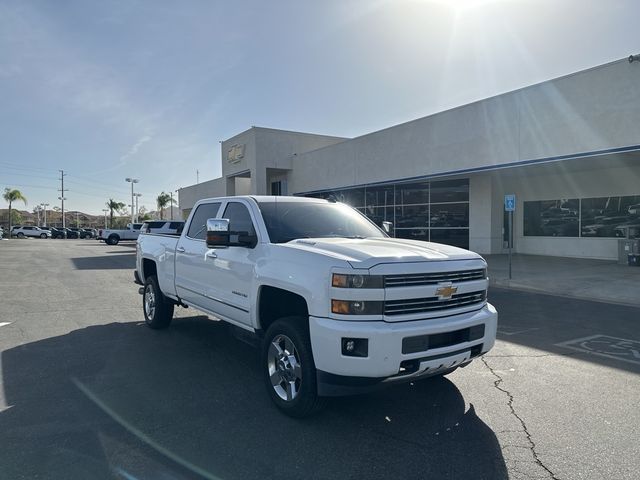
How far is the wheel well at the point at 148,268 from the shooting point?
25.0 ft

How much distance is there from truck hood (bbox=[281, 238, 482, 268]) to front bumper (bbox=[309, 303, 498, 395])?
1.65ft

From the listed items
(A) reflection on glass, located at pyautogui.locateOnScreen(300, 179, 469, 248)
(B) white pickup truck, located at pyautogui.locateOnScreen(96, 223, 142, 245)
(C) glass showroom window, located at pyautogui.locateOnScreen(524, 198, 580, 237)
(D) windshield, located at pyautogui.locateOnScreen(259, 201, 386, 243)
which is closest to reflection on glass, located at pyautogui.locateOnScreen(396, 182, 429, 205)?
(A) reflection on glass, located at pyautogui.locateOnScreen(300, 179, 469, 248)

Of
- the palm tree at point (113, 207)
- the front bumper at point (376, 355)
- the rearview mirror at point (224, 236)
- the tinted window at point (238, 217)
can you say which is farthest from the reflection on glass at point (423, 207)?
the palm tree at point (113, 207)

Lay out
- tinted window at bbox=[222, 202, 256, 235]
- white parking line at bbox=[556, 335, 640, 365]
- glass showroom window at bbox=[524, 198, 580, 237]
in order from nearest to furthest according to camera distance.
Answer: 1. tinted window at bbox=[222, 202, 256, 235]
2. white parking line at bbox=[556, 335, 640, 365]
3. glass showroom window at bbox=[524, 198, 580, 237]

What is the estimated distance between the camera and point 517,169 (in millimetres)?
17141

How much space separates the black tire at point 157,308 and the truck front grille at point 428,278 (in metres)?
Result: 4.56

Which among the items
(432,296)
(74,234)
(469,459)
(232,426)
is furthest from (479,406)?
(74,234)

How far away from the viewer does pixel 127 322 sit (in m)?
7.86

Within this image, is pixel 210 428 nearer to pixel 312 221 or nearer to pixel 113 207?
pixel 312 221

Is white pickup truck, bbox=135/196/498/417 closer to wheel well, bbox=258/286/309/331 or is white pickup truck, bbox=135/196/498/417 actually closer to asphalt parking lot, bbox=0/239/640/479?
wheel well, bbox=258/286/309/331

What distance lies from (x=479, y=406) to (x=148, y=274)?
19.0 feet

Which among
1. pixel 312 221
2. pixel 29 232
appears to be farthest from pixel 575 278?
pixel 29 232

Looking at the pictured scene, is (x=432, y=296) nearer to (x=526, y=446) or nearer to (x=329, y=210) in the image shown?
(x=526, y=446)

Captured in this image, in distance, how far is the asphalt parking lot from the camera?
3215 millimetres
